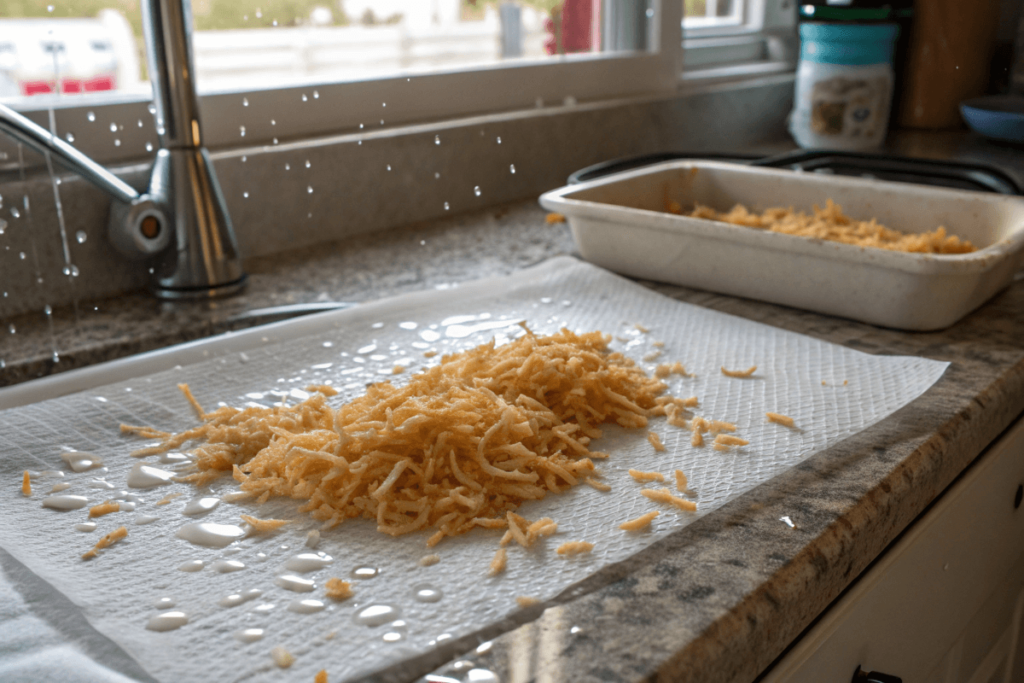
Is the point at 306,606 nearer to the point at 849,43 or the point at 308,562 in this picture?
the point at 308,562

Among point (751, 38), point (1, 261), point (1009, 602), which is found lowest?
point (1009, 602)

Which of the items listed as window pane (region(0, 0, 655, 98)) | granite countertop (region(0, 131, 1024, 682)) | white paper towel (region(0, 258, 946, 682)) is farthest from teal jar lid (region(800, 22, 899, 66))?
white paper towel (region(0, 258, 946, 682))

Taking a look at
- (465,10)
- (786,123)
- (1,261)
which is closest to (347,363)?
(1,261)

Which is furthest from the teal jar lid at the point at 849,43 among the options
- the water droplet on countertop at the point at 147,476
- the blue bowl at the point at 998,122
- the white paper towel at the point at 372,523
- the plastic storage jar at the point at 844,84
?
the water droplet on countertop at the point at 147,476

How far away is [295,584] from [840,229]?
72cm

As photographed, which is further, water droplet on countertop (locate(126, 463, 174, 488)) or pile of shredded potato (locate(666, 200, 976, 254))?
pile of shredded potato (locate(666, 200, 976, 254))

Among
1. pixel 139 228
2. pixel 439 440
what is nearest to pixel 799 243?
pixel 439 440

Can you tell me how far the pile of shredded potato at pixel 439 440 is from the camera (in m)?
0.53

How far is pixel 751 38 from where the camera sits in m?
1.98

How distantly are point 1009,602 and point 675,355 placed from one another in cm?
45

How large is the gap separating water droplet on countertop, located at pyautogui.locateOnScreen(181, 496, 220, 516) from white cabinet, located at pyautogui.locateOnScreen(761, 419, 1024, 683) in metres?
0.35

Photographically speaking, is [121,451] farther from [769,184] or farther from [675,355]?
[769,184]

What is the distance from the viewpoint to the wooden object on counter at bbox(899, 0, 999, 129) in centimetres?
186

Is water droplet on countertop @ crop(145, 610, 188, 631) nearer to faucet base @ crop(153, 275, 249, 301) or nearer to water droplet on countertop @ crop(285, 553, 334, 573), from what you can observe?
water droplet on countertop @ crop(285, 553, 334, 573)
